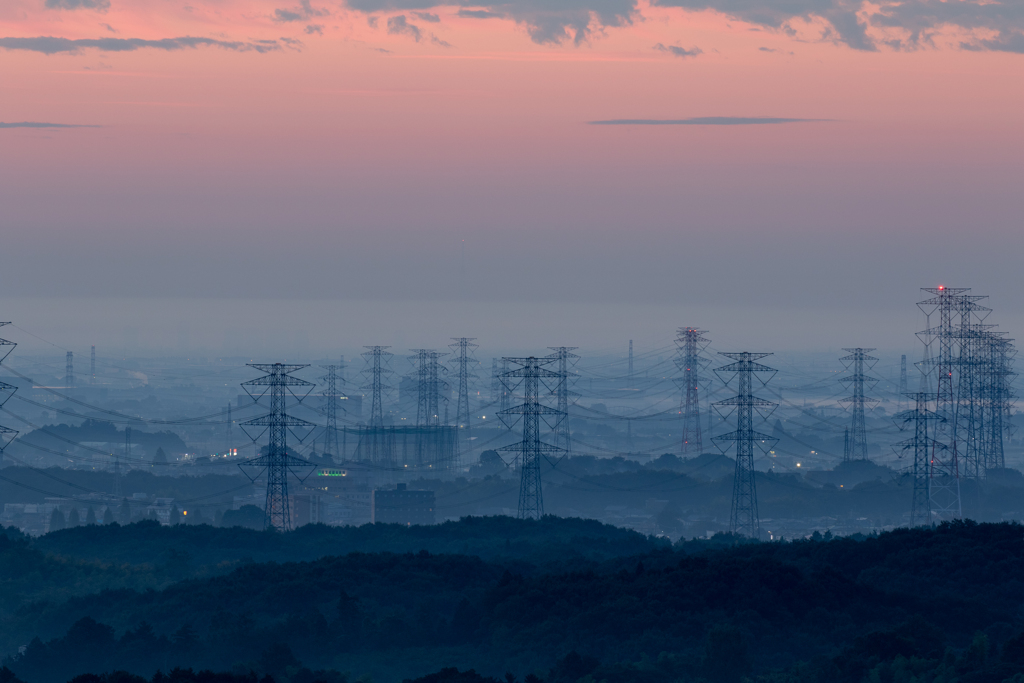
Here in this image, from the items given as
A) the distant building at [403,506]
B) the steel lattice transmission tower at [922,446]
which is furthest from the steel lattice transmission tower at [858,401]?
the distant building at [403,506]

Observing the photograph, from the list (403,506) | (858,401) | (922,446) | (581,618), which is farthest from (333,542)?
(858,401)

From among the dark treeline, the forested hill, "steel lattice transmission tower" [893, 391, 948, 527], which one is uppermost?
"steel lattice transmission tower" [893, 391, 948, 527]

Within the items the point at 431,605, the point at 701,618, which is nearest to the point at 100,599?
the point at 431,605

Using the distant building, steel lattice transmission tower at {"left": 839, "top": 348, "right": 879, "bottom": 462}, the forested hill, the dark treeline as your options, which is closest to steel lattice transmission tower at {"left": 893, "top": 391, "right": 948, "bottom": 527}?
steel lattice transmission tower at {"left": 839, "top": 348, "right": 879, "bottom": 462}

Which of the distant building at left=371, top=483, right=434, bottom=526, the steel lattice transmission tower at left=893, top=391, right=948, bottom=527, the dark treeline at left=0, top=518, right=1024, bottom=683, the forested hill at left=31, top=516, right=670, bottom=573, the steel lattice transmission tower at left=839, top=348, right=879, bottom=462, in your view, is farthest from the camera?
the steel lattice transmission tower at left=839, top=348, right=879, bottom=462

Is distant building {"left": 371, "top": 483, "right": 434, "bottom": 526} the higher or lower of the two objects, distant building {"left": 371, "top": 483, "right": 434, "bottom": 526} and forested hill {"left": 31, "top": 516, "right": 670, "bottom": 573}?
the lower

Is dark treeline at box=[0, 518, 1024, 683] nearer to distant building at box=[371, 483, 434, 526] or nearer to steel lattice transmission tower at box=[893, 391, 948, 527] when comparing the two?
steel lattice transmission tower at box=[893, 391, 948, 527]

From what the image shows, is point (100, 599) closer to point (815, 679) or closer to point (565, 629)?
point (565, 629)
